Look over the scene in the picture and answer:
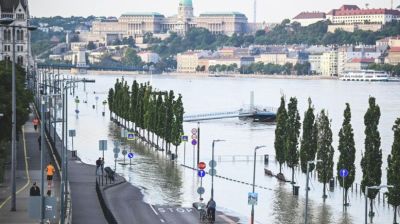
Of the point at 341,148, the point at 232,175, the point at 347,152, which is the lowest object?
the point at 232,175

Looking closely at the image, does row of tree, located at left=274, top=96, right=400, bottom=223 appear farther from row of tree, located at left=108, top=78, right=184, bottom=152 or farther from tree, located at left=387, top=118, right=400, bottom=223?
row of tree, located at left=108, top=78, right=184, bottom=152

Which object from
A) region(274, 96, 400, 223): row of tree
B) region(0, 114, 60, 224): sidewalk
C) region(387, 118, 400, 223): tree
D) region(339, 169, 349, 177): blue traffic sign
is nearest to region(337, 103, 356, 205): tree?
region(274, 96, 400, 223): row of tree

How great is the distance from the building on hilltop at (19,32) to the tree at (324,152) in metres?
80.8

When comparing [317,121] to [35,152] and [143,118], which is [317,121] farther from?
[143,118]

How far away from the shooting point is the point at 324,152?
171 feet

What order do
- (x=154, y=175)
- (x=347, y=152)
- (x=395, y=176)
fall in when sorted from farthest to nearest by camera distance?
(x=154, y=175)
(x=347, y=152)
(x=395, y=176)

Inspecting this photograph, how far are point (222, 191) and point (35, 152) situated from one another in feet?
36.2

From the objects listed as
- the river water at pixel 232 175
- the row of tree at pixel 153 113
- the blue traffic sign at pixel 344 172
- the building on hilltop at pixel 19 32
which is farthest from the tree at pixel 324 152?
the building on hilltop at pixel 19 32

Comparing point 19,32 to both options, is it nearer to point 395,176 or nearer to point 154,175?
point 154,175

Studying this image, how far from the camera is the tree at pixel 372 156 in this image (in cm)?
4509

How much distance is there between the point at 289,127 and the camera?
58188 mm

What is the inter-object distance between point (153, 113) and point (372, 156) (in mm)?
29400

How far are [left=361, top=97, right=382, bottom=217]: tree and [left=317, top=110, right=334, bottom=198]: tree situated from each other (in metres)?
A: 4.42

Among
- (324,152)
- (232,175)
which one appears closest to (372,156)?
(324,152)
